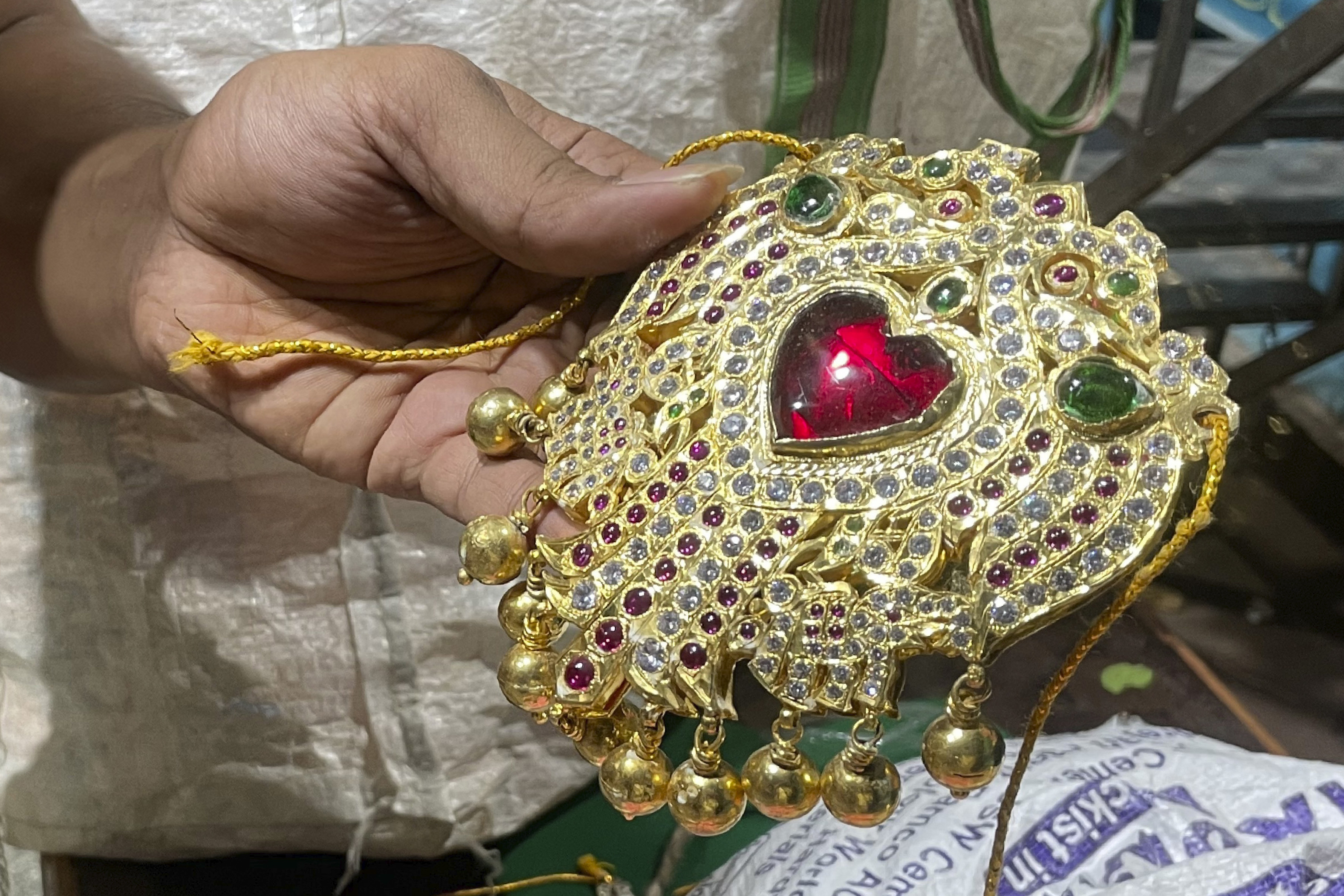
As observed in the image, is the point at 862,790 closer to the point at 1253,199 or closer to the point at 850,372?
the point at 850,372

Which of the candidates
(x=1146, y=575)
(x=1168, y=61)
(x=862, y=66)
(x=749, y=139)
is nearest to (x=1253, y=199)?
(x=1168, y=61)

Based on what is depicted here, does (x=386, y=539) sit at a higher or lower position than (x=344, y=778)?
higher

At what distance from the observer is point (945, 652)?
494 millimetres

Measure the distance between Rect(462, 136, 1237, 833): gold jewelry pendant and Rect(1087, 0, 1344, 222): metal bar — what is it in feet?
1.44

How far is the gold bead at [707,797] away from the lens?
533mm

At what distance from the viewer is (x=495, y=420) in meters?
0.63

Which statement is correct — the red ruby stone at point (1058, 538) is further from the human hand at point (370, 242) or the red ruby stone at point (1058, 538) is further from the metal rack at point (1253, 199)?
the metal rack at point (1253, 199)

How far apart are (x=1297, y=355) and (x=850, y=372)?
22.0 inches

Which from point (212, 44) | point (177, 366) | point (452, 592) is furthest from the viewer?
point (452, 592)

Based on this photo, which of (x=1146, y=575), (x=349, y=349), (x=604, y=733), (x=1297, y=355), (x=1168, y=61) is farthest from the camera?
(x=1168, y=61)

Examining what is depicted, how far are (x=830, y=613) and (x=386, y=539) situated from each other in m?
0.68

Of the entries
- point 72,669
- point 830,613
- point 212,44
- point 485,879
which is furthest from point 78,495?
point 830,613

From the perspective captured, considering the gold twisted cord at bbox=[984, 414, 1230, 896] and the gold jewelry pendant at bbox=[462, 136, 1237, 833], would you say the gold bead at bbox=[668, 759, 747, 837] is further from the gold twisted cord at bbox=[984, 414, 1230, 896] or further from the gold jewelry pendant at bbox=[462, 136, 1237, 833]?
the gold twisted cord at bbox=[984, 414, 1230, 896]

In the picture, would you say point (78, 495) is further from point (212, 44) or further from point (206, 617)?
point (212, 44)
